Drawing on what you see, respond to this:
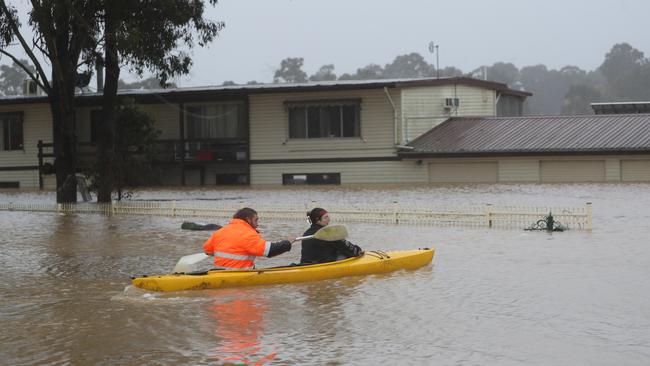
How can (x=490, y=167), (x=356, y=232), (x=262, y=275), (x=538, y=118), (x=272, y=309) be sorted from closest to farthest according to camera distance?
(x=272, y=309)
(x=262, y=275)
(x=356, y=232)
(x=490, y=167)
(x=538, y=118)

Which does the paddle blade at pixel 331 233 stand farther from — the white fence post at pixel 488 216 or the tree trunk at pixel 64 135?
the tree trunk at pixel 64 135

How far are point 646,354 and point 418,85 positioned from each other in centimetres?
3287

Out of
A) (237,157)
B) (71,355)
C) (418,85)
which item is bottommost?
(71,355)

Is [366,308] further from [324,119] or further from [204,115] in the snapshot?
[204,115]

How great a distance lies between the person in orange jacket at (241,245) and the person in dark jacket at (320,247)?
0.95 meters

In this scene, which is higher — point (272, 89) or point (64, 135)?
point (272, 89)

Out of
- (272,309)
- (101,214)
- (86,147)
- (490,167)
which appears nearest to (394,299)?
(272,309)

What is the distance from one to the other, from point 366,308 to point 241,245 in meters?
2.48

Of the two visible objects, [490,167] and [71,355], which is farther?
[490,167]

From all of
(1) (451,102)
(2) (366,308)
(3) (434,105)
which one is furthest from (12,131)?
(2) (366,308)

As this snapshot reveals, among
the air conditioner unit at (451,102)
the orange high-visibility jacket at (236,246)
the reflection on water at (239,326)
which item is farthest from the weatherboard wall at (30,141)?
the reflection on water at (239,326)

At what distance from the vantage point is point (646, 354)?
8.95 metres

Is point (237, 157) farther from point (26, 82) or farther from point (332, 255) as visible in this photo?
point (332, 255)

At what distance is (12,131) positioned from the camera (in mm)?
47062
